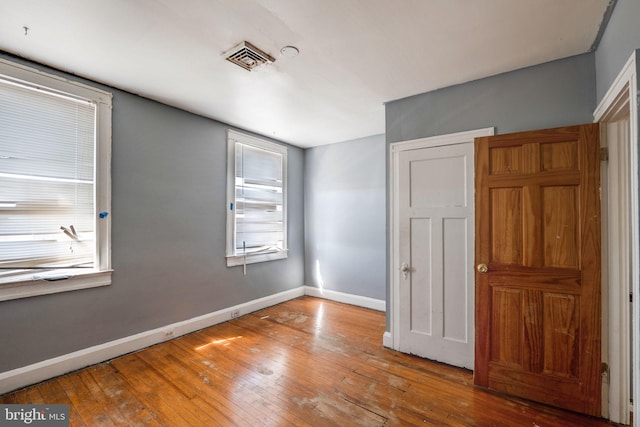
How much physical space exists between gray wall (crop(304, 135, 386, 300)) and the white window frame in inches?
118

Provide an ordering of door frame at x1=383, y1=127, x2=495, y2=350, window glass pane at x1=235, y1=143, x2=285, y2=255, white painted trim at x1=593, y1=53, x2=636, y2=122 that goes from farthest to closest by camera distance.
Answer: window glass pane at x1=235, y1=143, x2=285, y2=255 → door frame at x1=383, y1=127, x2=495, y2=350 → white painted trim at x1=593, y1=53, x2=636, y2=122

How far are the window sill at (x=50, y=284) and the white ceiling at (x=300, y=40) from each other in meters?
1.80

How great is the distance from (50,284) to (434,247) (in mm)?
3415

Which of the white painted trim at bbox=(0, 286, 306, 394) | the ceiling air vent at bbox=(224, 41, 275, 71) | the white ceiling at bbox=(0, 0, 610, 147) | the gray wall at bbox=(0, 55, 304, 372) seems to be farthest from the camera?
the gray wall at bbox=(0, 55, 304, 372)

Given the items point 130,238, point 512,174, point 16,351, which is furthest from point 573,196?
point 16,351

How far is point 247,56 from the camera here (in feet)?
7.06

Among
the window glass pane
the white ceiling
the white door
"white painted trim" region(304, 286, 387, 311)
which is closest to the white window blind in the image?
the white ceiling

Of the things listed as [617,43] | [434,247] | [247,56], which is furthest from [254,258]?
[617,43]

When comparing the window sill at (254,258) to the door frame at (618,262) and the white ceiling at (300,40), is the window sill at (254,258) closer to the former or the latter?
the white ceiling at (300,40)

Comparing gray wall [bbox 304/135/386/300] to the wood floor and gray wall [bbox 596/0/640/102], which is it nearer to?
the wood floor

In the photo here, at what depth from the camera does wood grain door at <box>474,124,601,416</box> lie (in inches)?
76.0

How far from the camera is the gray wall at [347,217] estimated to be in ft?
13.9

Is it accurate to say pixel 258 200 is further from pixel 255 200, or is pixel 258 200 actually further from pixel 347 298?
pixel 347 298

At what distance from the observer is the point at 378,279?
13.8 ft
